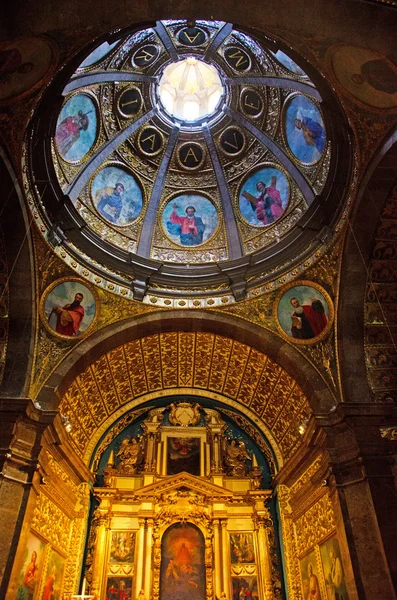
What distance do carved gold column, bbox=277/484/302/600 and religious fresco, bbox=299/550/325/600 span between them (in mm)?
289

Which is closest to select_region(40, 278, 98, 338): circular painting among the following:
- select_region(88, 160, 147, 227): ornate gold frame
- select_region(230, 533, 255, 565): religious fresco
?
select_region(88, 160, 147, 227): ornate gold frame

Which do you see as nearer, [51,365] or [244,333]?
[51,365]

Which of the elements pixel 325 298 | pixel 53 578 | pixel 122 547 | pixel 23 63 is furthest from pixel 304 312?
pixel 53 578

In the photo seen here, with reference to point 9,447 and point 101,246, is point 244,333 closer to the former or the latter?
point 101,246

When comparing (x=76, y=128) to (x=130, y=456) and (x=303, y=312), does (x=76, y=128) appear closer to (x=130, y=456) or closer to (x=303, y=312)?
(x=303, y=312)

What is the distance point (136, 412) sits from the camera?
575 inches

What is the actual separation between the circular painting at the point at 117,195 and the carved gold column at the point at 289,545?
9287 millimetres

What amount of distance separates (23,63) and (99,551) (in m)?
11.5

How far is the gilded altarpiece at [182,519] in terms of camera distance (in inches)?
461

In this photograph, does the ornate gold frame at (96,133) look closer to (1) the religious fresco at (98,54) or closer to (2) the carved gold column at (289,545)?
(1) the religious fresco at (98,54)

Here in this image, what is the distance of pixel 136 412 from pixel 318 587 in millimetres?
7040

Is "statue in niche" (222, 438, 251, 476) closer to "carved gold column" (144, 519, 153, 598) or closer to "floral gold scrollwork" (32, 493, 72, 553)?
"carved gold column" (144, 519, 153, 598)

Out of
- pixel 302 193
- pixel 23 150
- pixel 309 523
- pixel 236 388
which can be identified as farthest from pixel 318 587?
pixel 23 150

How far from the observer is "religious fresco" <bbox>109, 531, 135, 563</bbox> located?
39.5ft
